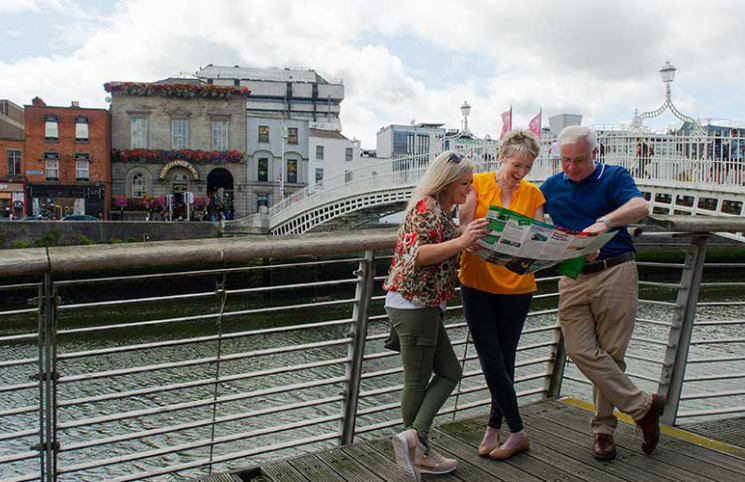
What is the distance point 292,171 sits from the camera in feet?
137

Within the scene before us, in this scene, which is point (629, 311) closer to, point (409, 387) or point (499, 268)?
point (499, 268)

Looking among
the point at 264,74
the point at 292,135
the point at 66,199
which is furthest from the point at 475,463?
the point at 264,74

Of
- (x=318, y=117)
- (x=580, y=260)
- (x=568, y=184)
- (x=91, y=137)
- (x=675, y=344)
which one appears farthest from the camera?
(x=318, y=117)

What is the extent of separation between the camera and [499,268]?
2545 millimetres

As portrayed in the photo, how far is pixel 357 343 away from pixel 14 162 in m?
36.4

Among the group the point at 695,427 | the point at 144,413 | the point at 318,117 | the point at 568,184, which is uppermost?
the point at 318,117

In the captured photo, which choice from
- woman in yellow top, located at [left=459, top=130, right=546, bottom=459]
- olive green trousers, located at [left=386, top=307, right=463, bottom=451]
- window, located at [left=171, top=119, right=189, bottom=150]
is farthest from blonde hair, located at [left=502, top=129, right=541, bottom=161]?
Answer: window, located at [left=171, top=119, right=189, bottom=150]

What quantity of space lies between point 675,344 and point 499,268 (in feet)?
3.91

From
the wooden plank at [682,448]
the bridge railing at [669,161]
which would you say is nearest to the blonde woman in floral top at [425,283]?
the wooden plank at [682,448]

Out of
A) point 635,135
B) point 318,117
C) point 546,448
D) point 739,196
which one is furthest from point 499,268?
point 318,117

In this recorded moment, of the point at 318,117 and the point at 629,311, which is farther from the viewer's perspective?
the point at 318,117

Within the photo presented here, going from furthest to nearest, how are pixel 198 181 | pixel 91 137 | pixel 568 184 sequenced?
pixel 198 181 < pixel 91 137 < pixel 568 184

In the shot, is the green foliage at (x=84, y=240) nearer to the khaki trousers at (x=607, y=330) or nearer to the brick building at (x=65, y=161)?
the brick building at (x=65, y=161)

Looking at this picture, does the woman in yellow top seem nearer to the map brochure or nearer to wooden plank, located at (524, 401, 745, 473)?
the map brochure
